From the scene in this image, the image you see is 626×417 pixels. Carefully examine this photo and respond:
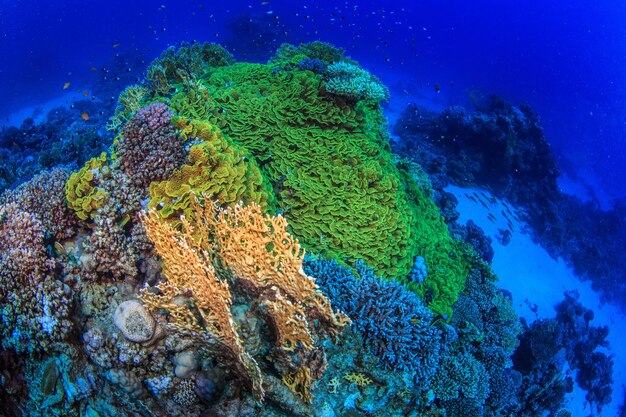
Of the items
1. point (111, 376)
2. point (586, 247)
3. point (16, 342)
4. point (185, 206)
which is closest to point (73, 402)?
point (111, 376)

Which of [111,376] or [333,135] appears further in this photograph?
[333,135]

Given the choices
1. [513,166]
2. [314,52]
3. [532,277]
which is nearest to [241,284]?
[314,52]

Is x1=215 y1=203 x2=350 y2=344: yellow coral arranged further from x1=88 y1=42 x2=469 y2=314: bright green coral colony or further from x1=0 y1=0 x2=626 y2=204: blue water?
x1=0 y1=0 x2=626 y2=204: blue water

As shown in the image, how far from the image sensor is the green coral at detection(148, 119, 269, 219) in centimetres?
435

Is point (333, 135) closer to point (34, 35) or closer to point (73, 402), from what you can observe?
point (73, 402)

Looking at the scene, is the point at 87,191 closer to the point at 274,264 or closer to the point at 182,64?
the point at 274,264

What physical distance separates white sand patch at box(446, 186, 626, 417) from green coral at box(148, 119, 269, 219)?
1241 cm

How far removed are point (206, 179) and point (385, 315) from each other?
3159 mm

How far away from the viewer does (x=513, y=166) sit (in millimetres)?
19422

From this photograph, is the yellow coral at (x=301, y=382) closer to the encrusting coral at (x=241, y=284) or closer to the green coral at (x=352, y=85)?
the encrusting coral at (x=241, y=284)

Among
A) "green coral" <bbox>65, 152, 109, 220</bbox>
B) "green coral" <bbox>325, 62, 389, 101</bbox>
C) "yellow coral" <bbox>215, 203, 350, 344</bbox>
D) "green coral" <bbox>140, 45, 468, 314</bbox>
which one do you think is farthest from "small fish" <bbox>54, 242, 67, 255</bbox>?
"green coral" <bbox>325, 62, 389, 101</bbox>

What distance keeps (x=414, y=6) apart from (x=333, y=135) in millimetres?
97062

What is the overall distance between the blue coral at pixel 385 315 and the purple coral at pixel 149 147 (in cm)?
242

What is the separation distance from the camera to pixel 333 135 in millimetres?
7039
